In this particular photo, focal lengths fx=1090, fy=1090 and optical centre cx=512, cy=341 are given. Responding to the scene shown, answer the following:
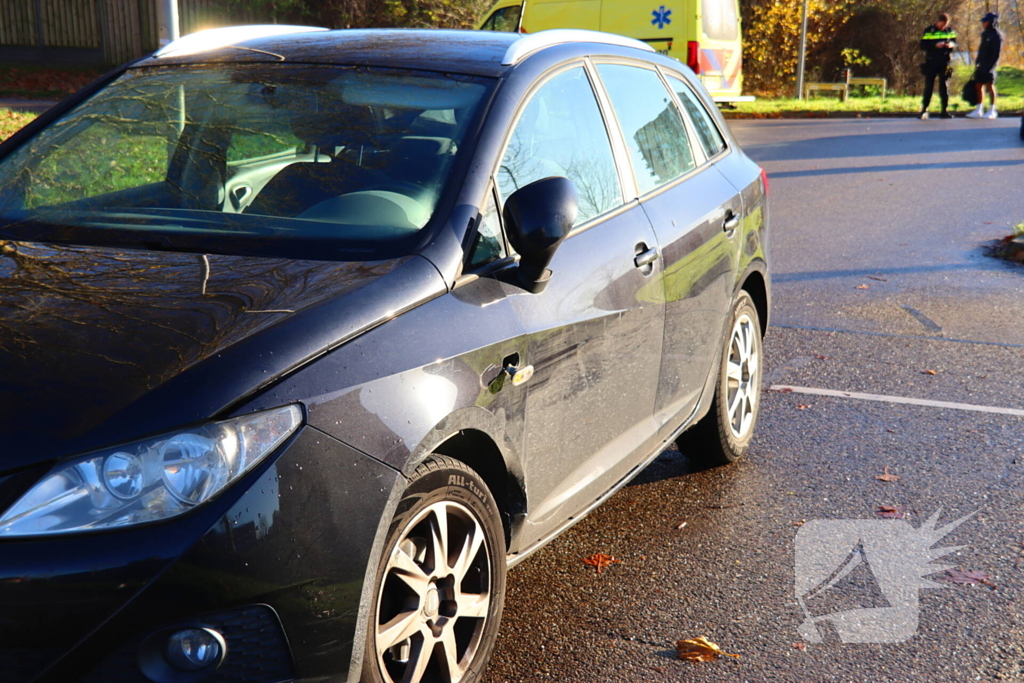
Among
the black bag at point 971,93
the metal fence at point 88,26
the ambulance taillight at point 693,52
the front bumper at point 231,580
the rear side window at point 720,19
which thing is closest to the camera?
the front bumper at point 231,580

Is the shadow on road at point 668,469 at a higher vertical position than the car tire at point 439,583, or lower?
lower

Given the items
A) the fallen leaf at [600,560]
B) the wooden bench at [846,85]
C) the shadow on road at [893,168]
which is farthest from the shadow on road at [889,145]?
the fallen leaf at [600,560]

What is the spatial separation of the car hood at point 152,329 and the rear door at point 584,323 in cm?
58

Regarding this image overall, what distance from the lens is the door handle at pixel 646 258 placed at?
12.3ft

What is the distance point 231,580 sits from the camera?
2.15 m

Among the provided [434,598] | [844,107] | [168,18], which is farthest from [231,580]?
[844,107]

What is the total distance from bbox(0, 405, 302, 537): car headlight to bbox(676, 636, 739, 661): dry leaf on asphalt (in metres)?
1.69

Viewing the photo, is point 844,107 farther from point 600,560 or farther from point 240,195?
point 240,195

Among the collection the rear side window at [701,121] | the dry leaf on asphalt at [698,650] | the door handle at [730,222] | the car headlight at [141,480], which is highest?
the rear side window at [701,121]

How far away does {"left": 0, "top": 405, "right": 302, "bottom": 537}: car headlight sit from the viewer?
2.09 meters

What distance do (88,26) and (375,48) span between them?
82.1ft

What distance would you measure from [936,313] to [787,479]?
3787 mm

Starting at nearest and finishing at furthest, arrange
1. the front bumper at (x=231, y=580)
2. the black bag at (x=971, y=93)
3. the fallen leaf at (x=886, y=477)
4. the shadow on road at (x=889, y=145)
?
the front bumper at (x=231, y=580)
the fallen leaf at (x=886, y=477)
the shadow on road at (x=889, y=145)
the black bag at (x=971, y=93)

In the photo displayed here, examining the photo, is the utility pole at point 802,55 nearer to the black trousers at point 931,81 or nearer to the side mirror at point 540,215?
the black trousers at point 931,81
